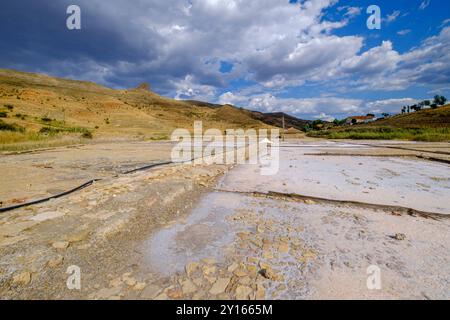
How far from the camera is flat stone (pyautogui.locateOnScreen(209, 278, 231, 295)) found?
6.09 feet

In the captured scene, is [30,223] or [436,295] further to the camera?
[30,223]

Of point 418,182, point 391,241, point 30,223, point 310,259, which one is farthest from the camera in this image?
point 418,182

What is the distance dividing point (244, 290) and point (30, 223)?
287 centimetres

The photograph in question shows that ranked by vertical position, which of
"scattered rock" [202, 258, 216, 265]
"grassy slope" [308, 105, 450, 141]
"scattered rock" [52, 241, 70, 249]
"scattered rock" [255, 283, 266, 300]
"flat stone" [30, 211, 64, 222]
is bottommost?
"scattered rock" [255, 283, 266, 300]

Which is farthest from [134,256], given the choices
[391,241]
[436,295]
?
[391,241]

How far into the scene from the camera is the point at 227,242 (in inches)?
107

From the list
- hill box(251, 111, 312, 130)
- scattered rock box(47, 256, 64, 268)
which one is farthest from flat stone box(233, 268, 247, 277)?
hill box(251, 111, 312, 130)

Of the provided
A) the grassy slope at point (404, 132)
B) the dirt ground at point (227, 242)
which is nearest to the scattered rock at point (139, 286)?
the dirt ground at point (227, 242)

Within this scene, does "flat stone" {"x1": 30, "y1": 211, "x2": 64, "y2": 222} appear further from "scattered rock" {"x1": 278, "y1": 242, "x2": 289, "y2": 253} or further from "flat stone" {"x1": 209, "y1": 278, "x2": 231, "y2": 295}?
"scattered rock" {"x1": 278, "y1": 242, "x2": 289, "y2": 253}

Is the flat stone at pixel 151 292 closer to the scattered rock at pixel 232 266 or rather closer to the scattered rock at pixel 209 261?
the scattered rock at pixel 209 261

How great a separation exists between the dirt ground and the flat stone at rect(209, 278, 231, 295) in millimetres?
11

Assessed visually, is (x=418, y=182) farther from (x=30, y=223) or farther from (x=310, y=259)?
(x=30, y=223)

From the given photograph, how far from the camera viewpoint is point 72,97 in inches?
2071

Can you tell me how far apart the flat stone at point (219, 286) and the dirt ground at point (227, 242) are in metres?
0.01
